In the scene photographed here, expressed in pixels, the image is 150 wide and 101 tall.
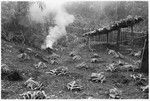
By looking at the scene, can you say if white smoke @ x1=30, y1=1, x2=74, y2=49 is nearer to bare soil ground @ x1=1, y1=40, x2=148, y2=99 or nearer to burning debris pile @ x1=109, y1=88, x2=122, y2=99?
bare soil ground @ x1=1, y1=40, x2=148, y2=99

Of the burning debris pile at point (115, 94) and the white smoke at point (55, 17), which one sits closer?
the burning debris pile at point (115, 94)

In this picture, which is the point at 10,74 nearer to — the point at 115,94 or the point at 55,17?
the point at 115,94

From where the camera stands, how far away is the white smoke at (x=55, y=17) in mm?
20781

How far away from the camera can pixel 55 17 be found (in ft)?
84.4

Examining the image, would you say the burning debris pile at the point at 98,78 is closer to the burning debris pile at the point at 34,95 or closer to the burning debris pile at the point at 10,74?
the burning debris pile at the point at 34,95

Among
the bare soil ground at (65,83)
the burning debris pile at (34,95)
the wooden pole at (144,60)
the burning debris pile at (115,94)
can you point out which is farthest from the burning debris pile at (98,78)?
the burning debris pile at (34,95)

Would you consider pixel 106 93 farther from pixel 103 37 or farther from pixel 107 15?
pixel 107 15

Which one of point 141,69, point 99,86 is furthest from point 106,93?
point 141,69

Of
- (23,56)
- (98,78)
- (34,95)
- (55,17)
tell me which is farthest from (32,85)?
(55,17)

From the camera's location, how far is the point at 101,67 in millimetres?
12492

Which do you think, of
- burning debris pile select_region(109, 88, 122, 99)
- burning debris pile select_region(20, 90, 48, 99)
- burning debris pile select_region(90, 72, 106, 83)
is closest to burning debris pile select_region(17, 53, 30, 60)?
burning debris pile select_region(90, 72, 106, 83)

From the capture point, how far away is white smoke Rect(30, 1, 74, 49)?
68.2ft

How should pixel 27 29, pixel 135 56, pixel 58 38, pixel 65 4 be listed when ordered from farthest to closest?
pixel 65 4, pixel 58 38, pixel 27 29, pixel 135 56

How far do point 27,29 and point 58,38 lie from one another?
5754 mm
